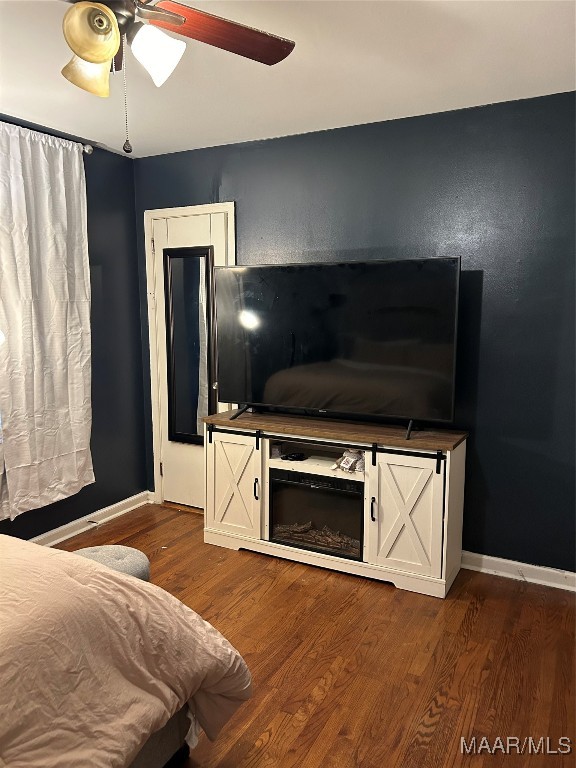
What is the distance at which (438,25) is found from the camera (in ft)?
6.98

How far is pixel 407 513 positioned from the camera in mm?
2977

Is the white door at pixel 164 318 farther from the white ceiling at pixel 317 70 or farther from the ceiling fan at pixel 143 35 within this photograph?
the ceiling fan at pixel 143 35

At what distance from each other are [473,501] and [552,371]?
2.80 ft

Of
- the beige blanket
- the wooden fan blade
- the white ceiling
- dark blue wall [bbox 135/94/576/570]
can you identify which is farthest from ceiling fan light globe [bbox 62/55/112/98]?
dark blue wall [bbox 135/94/576/570]

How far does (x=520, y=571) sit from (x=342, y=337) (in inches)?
64.4

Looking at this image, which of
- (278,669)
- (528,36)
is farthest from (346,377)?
(528,36)

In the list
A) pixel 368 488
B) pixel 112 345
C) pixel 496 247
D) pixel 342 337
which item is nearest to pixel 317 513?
pixel 368 488

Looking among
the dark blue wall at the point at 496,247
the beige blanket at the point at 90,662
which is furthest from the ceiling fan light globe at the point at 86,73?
the dark blue wall at the point at 496,247

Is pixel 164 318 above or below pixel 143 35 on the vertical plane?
below

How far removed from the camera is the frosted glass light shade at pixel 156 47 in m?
1.62

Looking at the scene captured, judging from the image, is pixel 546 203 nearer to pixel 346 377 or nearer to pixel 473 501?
pixel 346 377

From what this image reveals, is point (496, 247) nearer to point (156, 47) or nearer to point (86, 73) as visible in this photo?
point (156, 47)

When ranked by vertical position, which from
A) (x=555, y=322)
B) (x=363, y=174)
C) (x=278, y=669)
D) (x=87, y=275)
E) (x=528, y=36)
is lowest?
(x=278, y=669)

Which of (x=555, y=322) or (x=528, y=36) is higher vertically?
(x=528, y=36)
